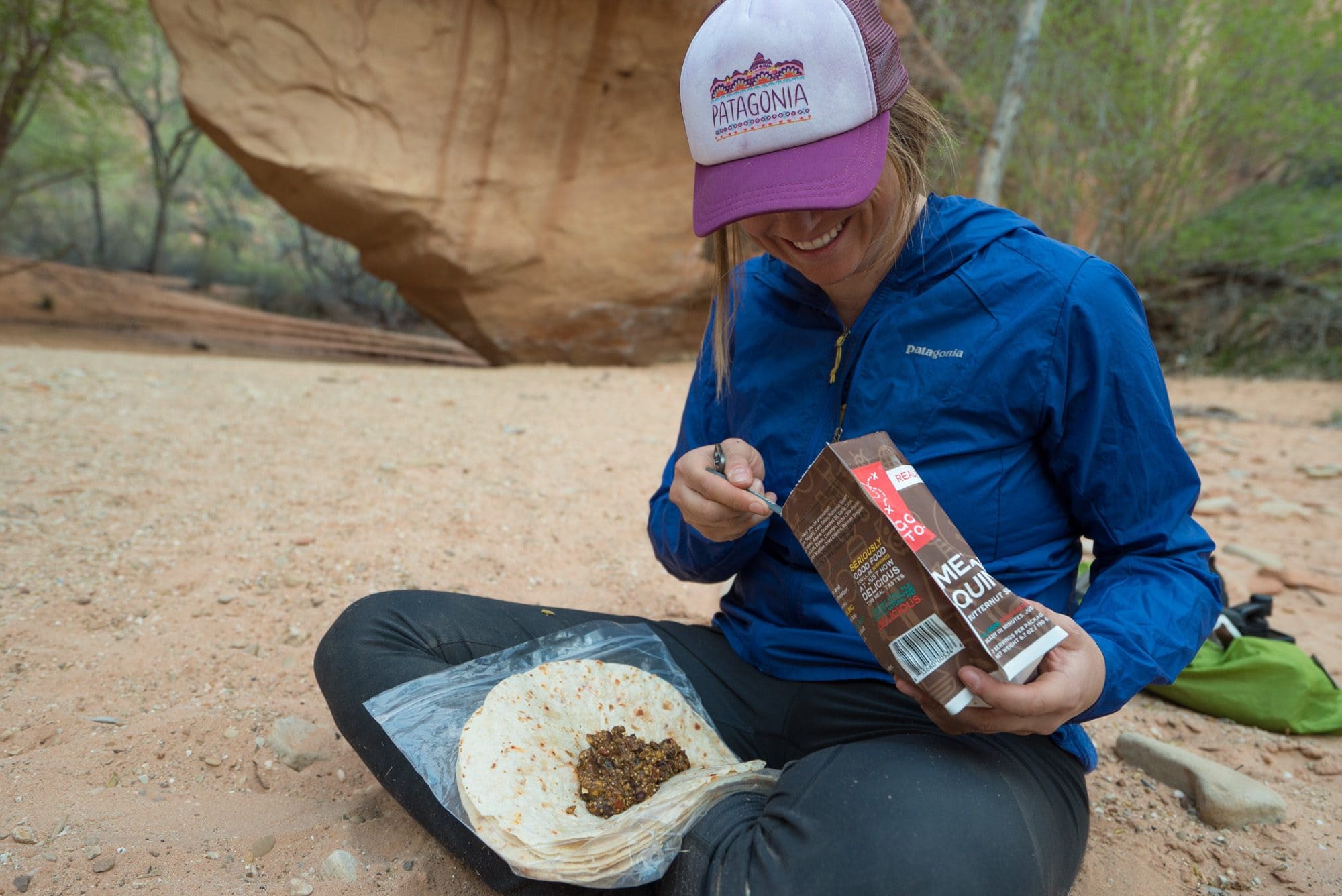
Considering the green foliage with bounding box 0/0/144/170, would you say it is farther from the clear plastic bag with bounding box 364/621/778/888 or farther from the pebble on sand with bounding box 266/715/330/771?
the clear plastic bag with bounding box 364/621/778/888

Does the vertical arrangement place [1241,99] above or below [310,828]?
above

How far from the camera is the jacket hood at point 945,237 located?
133cm

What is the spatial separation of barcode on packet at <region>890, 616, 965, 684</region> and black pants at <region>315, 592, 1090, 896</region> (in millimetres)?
196

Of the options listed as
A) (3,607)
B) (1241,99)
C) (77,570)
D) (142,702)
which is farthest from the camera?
(1241,99)

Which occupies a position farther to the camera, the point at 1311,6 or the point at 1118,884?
the point at 1311,6

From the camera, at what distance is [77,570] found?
7.43 ft

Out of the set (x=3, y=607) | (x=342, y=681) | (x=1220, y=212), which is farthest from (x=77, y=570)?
(x=1220, y=212)

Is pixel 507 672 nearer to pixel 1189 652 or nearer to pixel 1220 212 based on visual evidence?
pixel 1189 652

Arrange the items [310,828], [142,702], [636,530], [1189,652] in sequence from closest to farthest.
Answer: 1. [1189,652]
2. [310,828]
3. [142,702]
4. [636,530]

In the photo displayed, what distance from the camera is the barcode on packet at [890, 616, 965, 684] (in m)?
1.01

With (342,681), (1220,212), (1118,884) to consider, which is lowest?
(1118,884)

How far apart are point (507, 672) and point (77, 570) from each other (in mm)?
1434

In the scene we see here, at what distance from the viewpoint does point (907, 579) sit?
1039 millimetres

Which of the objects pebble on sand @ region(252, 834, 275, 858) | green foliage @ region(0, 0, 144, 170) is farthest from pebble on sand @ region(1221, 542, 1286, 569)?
green foliage @ region(0, 0, 144, 170)
